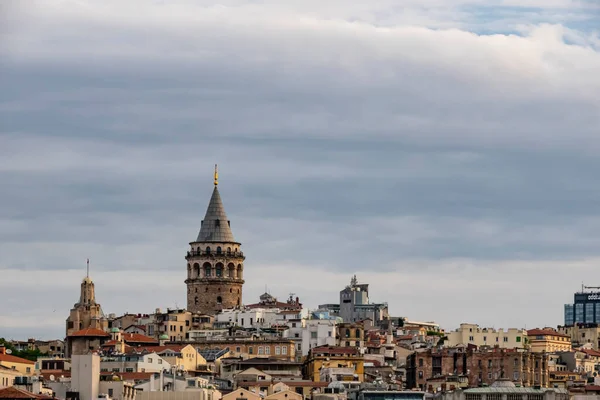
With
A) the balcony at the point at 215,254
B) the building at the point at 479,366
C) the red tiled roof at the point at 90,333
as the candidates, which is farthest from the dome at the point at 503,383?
the balcony at the point at 215,254

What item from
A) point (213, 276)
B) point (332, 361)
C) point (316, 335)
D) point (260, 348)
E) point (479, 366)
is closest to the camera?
point (479, 366)

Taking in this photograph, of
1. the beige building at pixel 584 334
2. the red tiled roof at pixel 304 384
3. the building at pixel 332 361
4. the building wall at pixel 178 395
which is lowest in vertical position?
the building wall at pixel 178 395

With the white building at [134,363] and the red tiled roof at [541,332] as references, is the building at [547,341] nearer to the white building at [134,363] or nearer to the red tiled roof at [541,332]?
the red tiled roof at [541,332]

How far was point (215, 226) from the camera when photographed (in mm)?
171500

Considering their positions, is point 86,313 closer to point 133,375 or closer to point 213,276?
point 213,276

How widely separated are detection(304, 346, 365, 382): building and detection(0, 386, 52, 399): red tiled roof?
117ft

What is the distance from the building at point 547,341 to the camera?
163 meters

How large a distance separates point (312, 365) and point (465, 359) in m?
10.4

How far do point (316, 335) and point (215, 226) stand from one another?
22.2 m

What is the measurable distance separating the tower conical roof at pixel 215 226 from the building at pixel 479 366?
117ft

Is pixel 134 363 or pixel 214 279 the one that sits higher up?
pixel 214 279

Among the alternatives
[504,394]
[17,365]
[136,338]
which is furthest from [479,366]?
[17,365]

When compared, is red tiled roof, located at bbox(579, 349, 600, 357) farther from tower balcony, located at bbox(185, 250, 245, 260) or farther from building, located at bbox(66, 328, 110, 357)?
building, located at bbox(66, 328, 110, 357)

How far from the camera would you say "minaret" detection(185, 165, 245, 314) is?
16975 cm
